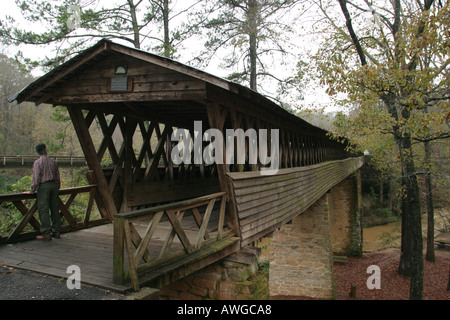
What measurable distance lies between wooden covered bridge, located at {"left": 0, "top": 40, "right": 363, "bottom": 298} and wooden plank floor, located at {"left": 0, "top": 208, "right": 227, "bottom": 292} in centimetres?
3

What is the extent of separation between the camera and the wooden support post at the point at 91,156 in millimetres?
6039

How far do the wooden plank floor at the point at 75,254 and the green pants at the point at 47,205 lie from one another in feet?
0.75

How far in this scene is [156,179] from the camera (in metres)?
8.05

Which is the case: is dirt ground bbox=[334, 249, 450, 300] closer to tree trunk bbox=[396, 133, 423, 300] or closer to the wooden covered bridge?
tree trunk bbox=[396, 133, 423, 300]

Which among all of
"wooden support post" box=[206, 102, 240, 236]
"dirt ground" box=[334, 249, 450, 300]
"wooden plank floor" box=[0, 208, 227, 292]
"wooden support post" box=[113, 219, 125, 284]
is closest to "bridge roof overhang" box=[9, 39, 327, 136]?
"wooden support post" box=[206, 102, 240, 236]

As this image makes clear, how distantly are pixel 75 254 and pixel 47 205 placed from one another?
4.29ft

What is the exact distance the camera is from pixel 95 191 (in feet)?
21.1

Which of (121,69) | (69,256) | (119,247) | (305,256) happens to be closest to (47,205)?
(69,256)

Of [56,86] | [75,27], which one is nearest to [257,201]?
[56,86]

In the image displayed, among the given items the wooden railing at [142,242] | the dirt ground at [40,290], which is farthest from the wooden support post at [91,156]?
the dirt ground at [40,290]

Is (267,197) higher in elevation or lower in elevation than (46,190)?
lower

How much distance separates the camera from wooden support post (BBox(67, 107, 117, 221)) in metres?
6.04

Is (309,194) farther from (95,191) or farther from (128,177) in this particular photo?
(95,191)

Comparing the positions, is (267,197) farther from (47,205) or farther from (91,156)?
(47,205)
